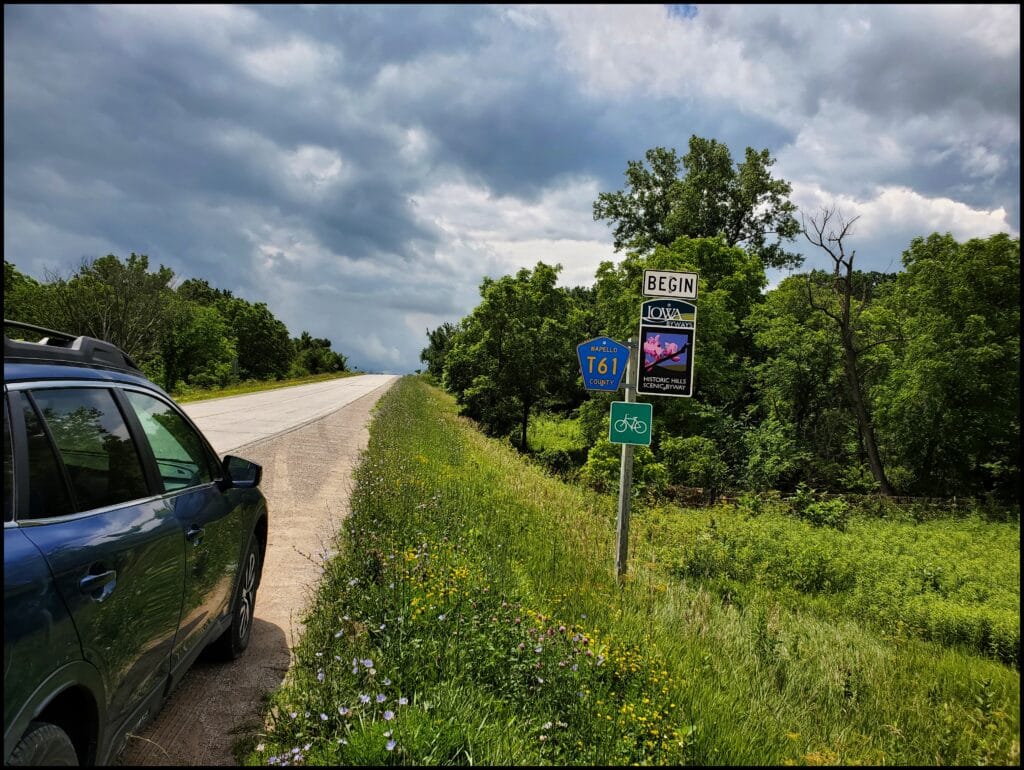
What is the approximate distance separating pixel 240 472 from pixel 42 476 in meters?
2.01

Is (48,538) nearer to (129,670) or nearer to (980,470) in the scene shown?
(129,670)

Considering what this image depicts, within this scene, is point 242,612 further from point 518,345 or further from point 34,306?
point 34,306

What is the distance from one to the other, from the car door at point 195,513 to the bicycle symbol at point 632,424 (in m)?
3.99

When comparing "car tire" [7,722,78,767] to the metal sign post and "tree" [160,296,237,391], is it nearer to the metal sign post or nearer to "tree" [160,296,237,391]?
the metal sign post

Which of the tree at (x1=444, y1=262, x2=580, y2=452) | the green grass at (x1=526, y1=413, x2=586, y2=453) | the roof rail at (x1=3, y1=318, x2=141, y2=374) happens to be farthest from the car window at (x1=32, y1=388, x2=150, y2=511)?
the green grass at (x1=526, y1=413, x2=586, y2=453)

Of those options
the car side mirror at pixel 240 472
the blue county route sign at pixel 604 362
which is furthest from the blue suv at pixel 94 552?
the blue county route sign at pixel 604 362

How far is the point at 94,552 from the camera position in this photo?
7.65 feet

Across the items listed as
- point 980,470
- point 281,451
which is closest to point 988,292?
point 980,470

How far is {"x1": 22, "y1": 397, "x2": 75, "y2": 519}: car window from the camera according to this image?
2250 millimetres

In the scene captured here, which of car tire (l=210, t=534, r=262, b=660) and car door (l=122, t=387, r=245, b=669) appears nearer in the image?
car door (l=122, t=387, r=245, b=669)

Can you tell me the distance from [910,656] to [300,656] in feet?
14.9

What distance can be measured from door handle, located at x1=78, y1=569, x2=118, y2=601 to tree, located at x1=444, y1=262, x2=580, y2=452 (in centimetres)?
2565

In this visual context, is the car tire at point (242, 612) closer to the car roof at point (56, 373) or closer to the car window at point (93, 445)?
the car window at point (93, 445)

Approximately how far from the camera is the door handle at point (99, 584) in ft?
7.36
